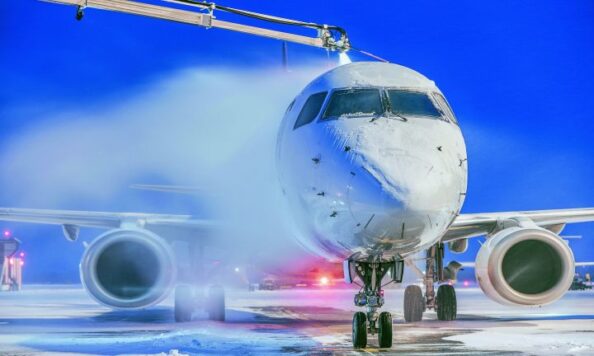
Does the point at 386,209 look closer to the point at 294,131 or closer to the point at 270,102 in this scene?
the point at 294,131

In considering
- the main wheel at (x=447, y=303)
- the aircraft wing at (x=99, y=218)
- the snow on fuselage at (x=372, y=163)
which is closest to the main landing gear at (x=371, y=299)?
the snow on fuselage at (x=372, y=163)

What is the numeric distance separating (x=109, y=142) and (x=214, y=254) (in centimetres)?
1456

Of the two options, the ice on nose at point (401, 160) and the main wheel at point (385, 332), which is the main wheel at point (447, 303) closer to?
the main wheel at point (385, 332)

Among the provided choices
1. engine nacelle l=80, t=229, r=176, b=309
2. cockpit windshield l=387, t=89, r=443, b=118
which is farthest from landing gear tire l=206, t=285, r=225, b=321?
cockpit windshield l=387, t=89, r=443, b=118

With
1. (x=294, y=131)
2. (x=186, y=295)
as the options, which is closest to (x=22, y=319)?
(x=186, y=295)

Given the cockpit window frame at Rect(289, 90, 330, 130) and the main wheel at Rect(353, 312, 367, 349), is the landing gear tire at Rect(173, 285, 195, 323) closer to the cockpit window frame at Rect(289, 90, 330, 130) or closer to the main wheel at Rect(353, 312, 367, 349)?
→ the main wheel at Rect(353, 312, 367, 349)

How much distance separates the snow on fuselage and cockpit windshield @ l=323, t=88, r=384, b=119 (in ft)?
0.04

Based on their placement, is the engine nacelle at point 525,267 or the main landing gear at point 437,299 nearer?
the engine nacelle at point 525,267

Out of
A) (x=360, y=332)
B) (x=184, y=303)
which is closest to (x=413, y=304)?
(x=184, y=303)

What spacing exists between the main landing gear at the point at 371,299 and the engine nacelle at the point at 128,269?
12.2ft

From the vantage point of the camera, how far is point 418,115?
28.9ft

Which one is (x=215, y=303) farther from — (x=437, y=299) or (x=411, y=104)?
(x=411, y=104)

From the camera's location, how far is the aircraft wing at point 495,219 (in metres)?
13.1

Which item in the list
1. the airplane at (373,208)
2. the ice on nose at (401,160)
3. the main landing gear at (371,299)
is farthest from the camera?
the main landing gear at (371,299)
